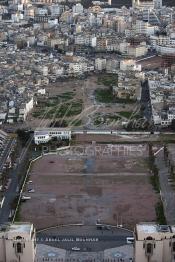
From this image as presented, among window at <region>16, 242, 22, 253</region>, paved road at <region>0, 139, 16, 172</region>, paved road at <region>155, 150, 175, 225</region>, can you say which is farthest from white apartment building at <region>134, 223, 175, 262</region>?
paved road at <region>0, 139, 16, 172</region>

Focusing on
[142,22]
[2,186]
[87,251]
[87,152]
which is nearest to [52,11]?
[142,22]

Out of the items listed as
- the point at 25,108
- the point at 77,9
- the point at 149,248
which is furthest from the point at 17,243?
the point at 77,9

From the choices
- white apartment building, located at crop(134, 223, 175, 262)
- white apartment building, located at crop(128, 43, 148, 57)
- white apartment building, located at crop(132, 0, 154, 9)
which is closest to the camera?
white apartment building, located at crop(134, 223, 175, 262)

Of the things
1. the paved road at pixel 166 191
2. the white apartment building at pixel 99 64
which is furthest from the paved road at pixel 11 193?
the white apartment building at pixel 99 64

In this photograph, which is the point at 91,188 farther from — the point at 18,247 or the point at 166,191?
the point at 18,247

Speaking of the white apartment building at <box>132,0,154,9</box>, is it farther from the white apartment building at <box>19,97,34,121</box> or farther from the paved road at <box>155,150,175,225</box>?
the paved road at <box>155,150,175,225</box>

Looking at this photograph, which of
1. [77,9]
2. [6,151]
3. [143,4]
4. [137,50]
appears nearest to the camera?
[6,151]

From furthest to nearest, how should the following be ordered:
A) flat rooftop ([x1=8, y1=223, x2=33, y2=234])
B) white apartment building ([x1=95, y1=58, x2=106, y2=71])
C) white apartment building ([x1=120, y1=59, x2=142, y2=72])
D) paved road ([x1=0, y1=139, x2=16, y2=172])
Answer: white apartment building ([x1=95, y1=58, x2=106, y2=71]), white apartment building ([x1=120, y1=59, x2=142, y2=72]), paved road ([x1=0, y1=139, x2=16, y2=172]), flat rooftop ([x1=8, y1=223, x2=33, y2=234])
